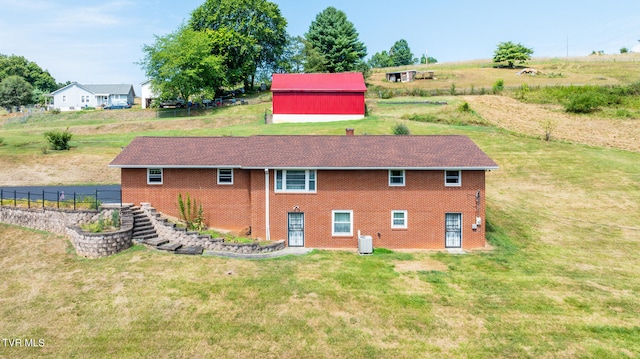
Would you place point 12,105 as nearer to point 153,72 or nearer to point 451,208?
point 153,72

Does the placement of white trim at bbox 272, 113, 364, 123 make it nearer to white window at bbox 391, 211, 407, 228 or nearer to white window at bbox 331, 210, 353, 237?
white window at bbox 391, 211, 407, 228

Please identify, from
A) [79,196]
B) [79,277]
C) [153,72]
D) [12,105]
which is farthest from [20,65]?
[79,277]

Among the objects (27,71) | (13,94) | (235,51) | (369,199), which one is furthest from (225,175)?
(27,71)

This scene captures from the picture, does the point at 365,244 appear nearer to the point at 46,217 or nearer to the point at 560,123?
the point at 46,217

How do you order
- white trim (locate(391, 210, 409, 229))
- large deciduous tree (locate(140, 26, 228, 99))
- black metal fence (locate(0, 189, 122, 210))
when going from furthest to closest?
large deciduous tree (locate(140, 26, 228, 99)), black metal fence (locate(0, 189, 122, 210)), white trim (locate(391, 210, 409, 229))

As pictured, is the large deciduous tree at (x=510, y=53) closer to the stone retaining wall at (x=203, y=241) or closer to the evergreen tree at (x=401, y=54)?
the evergreen tree at (x=401, y=54)

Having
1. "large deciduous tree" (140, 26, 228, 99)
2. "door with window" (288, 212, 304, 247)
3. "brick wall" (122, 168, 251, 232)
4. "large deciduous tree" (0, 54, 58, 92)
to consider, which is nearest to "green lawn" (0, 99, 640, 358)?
"door with window" (288, 212, 304, 247)
